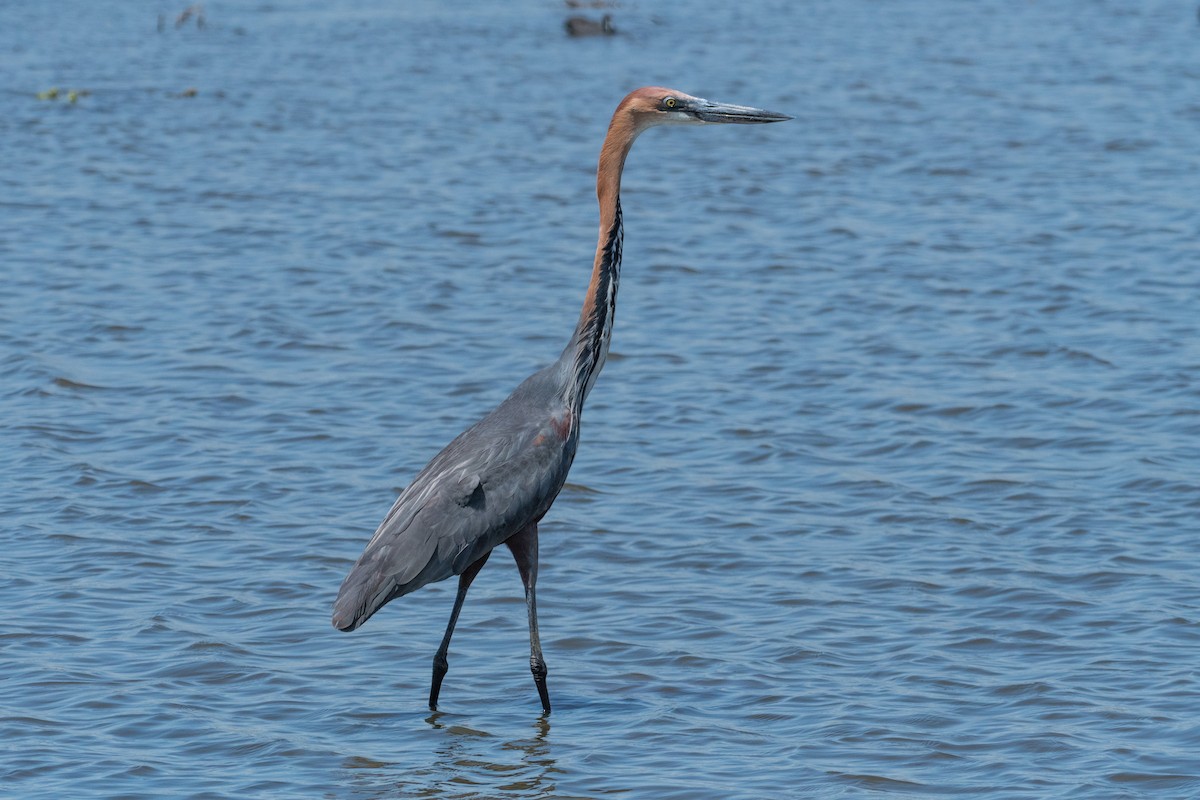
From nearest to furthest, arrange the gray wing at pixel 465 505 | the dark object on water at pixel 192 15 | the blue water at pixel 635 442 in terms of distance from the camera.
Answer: the gray wing at pixel 465 505 < the blue water at pixel 635 442 < the dark object on water at pixel 192 15

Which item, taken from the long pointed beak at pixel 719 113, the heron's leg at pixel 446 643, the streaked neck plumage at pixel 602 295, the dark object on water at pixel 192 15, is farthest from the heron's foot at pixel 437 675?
the dark object on water at pixel 192 15

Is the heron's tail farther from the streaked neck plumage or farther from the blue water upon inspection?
the streaked neck plumage

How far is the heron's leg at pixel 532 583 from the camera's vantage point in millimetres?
7703

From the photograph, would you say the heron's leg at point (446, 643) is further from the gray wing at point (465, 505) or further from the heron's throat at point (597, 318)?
the heron's throat at point (597, 318)

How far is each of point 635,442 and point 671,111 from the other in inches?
A: 140

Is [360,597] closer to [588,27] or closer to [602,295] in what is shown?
[602,295]

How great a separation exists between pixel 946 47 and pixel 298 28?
11.9 metres

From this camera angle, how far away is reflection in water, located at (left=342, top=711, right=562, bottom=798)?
714cm

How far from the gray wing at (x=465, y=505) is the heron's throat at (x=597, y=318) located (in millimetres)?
233

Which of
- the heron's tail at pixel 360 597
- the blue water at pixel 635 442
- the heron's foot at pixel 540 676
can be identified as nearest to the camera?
the heron's tail at pixel 360 597

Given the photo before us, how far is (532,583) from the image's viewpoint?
7.79 m

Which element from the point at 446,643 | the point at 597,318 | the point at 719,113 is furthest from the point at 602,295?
the point at 446,643

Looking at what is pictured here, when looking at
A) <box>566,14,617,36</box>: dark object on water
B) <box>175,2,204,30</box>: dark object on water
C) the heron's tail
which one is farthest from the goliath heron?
<box>175,2,204,30</box>: dark object on water

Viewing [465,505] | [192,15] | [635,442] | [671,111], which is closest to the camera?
[465,505]
